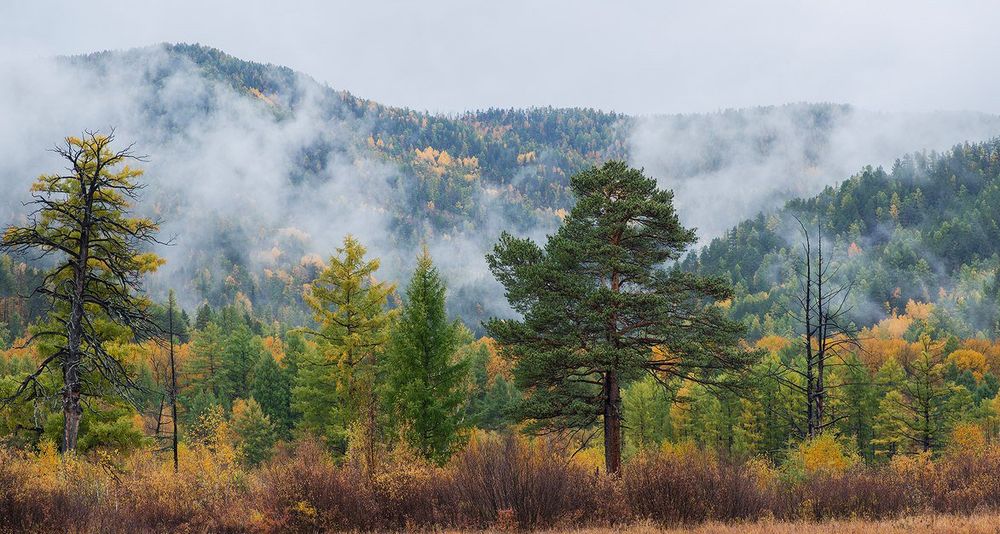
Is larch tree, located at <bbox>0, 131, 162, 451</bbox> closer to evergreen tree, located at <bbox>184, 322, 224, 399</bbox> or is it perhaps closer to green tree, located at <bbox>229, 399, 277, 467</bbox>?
green tree, located at <bbox>229, 399, 277, 467</bbox>

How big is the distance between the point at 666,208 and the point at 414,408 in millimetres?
11971

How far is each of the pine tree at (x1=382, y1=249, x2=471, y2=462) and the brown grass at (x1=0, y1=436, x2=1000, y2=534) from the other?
8991 millimetres

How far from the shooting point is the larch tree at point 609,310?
67.6 feet

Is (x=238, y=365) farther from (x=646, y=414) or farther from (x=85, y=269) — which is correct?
(x=85, y=269)

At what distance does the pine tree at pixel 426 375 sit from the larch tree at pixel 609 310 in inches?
178

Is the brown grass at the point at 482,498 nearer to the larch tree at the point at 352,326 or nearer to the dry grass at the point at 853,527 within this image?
the dry grass at the point at 853,527

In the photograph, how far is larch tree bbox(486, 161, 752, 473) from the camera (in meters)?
20.6

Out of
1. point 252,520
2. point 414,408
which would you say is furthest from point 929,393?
point 252,520

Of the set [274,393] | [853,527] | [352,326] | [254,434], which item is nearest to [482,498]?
[853,527]

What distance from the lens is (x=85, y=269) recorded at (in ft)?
60.1

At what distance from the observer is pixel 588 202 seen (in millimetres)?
21609

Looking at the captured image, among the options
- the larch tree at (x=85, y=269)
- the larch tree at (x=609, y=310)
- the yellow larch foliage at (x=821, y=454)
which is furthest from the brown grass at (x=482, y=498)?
the yellow larch foliage at (x=821, y=454)


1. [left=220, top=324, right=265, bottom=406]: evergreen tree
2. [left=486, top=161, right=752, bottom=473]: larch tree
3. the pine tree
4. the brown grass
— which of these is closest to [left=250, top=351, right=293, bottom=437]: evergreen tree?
[left=220, top=324, right=265, bottom=406]: evergreen tree

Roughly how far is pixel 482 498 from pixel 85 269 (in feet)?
41.6
